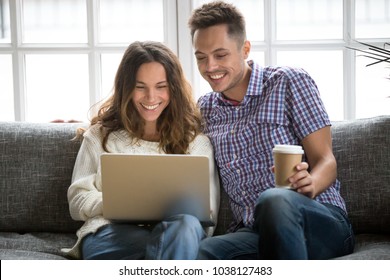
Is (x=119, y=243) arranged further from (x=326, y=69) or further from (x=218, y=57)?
(x=326, y=69)

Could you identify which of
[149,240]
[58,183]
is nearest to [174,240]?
[149,240]

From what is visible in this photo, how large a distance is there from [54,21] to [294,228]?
5.90 feet

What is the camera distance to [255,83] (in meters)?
2.19

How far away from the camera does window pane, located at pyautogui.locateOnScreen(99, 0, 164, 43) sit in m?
2.99

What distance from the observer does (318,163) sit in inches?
81.0

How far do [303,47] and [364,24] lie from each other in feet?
0.91

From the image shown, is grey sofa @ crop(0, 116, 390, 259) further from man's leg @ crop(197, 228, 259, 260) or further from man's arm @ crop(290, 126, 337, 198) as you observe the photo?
man's leg @ crop(197, 228, 259, 260)

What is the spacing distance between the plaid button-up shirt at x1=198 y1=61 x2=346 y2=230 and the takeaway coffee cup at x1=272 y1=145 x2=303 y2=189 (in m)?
0.30

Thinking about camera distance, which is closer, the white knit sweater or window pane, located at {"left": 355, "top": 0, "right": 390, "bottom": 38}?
the white knit sweater

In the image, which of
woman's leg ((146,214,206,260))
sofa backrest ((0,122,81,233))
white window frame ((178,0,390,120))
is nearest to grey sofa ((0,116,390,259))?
sofa backrest ((0,122,81,233))

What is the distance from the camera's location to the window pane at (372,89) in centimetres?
291

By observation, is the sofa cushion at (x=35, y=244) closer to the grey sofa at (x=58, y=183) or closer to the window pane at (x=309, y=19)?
the grey sofa at (x=58, y=183)

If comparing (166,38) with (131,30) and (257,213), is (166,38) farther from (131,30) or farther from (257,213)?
(257,213)
